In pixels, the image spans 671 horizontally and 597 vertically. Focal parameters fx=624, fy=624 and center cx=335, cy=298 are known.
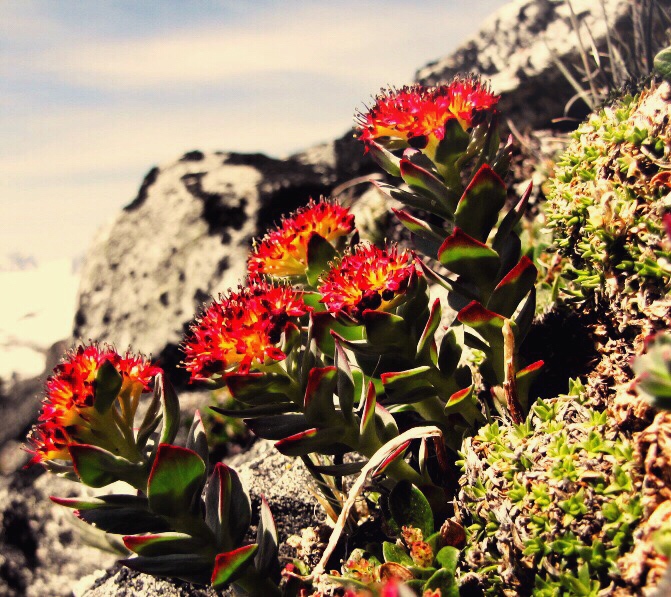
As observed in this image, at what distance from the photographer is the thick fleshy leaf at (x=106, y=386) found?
230 cm

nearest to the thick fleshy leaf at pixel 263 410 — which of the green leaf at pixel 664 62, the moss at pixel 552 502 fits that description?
the moss at pixel 552 502

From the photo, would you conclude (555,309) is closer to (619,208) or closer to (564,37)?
(619,208)

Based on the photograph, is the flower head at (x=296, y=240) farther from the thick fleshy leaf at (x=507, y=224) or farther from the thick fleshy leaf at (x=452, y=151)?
the thick fleshy leaf at (x=507, y=224)

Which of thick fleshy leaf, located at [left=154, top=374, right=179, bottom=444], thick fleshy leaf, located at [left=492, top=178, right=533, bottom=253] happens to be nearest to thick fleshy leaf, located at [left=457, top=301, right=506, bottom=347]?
thick fleshy leaf, located at [left=492, top=178, right=533, bottom=253]

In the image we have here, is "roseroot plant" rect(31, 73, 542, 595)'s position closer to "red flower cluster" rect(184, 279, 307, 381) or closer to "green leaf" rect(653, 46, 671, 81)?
"red flower cluster" rect(184, 279, 307, 381)

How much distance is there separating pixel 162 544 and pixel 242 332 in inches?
33.6

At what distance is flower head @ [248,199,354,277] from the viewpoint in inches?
112

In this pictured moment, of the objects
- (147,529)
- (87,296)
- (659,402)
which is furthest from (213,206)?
(659,402)

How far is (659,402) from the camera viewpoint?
143 cm

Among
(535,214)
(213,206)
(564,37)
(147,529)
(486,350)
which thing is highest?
(564,37)

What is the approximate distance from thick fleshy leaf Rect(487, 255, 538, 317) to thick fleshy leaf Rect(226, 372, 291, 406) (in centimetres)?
91

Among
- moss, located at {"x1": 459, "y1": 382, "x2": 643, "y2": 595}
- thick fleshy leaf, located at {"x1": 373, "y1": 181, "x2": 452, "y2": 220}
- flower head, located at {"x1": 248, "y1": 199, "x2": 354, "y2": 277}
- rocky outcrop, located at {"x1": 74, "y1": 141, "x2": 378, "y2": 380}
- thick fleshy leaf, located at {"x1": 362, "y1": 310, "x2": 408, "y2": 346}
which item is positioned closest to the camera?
moss, located at {"x1": 459, "y1": 382, "x2": 643, "y2": 595}

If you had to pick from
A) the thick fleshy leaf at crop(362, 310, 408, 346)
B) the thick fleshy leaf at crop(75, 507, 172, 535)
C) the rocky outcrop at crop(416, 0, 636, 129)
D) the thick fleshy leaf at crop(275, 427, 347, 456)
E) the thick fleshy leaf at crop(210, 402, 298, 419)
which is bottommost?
the thick fleshy leaf at crop(75, 507, 172, 535)

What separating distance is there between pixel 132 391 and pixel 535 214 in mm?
3294
